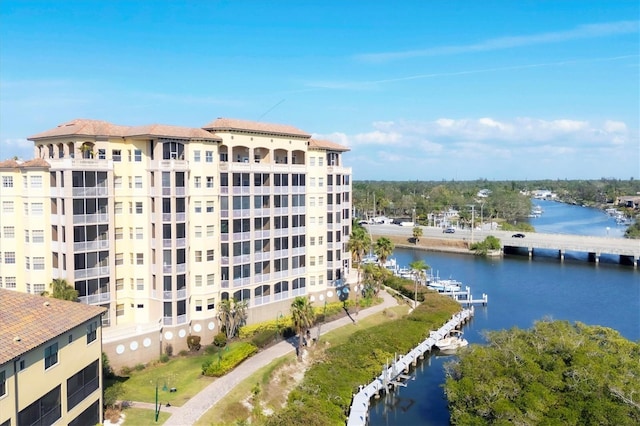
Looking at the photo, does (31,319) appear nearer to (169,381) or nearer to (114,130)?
(169,381)

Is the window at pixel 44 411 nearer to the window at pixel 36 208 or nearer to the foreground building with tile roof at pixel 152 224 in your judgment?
the foreground building with tile roof at pixel 152 224

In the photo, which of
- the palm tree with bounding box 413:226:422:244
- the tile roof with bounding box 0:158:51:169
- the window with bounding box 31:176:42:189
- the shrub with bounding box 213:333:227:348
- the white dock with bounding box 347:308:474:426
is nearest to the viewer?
the white dock with bounding box 347:308:474:426

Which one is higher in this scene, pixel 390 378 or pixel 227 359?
pixel 227 359

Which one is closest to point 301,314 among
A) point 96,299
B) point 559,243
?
point 96,299

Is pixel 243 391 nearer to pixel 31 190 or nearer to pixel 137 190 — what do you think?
pixel 137 190

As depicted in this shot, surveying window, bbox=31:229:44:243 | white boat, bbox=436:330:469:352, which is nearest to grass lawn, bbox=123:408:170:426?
window, bbox=31:229:44:243

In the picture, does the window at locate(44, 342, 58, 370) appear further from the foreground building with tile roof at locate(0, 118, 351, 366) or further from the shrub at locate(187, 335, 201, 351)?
the shrub at locate(187, 335, 201, 351)

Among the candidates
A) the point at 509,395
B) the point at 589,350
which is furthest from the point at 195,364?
the point at 589,350
